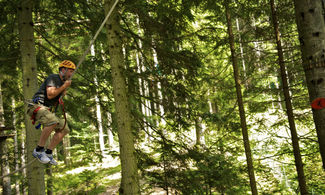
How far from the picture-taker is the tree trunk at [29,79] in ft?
17.2

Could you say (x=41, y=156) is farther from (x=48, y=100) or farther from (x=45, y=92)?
(x=45, y=92)

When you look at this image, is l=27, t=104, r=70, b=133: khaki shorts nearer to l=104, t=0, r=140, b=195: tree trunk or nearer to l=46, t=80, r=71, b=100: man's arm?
l=46, t=80, r=71, b=100: man's arm

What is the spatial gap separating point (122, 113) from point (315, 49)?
3.59 metres

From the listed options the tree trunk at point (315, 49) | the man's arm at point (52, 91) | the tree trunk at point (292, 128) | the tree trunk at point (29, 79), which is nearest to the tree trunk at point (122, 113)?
the man's arm at point (52, 91)

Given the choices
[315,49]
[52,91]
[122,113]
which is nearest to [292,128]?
[315,49]

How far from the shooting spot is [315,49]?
111 inches

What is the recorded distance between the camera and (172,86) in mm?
5547

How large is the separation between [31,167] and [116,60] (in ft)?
10.8

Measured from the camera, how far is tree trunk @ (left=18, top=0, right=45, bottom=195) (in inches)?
206

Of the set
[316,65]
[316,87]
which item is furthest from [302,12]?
[316,87]

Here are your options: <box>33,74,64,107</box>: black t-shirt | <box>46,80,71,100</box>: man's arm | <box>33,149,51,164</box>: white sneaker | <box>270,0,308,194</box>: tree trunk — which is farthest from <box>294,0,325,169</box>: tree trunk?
<box>33,149,51,164</box>: white sneaker

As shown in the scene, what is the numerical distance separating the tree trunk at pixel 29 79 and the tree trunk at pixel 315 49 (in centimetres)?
567

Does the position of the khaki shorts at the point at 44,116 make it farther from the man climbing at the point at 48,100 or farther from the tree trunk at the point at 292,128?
the tree trunk at the point at 292,128

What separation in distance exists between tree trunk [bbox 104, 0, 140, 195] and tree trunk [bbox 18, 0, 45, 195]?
2.21m
